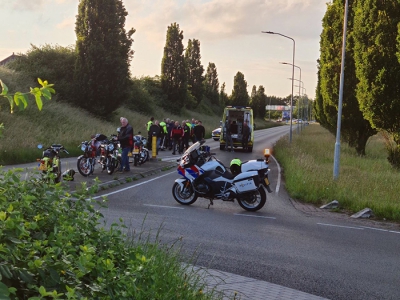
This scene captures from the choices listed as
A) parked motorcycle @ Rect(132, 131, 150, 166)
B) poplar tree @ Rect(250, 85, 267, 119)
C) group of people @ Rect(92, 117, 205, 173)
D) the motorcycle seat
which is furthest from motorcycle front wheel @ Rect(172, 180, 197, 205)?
poplar tree @ Rect(250, 85, 267, 119)

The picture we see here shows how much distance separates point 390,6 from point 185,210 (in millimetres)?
15162

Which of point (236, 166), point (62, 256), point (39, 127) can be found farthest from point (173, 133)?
point (62, 256)

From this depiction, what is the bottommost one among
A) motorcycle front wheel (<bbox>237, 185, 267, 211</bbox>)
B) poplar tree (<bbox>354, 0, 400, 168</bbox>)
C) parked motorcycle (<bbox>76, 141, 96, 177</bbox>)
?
motorcycle front wheel (<bbox>237, 185, 267, 211</bbox>)

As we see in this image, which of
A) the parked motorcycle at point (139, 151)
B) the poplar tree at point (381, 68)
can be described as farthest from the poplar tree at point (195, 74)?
the parked motorcycle at point (139, 151)

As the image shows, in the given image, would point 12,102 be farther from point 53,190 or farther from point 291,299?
point 291,299

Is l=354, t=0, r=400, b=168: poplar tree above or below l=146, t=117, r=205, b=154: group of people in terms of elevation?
above

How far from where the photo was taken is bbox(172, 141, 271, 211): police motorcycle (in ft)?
40.5

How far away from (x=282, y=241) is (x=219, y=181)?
137 inches

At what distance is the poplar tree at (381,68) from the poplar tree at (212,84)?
74.4 metres

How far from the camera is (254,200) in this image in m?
12.6

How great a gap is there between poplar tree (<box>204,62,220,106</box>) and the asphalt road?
84.6m

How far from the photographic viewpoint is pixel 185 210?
40.2 ft

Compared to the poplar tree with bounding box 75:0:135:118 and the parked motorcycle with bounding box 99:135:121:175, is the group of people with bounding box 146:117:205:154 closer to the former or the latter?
the poplar tree with bounding box 75:0:135:118

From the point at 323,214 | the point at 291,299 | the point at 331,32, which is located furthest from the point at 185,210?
the point at 331,32
